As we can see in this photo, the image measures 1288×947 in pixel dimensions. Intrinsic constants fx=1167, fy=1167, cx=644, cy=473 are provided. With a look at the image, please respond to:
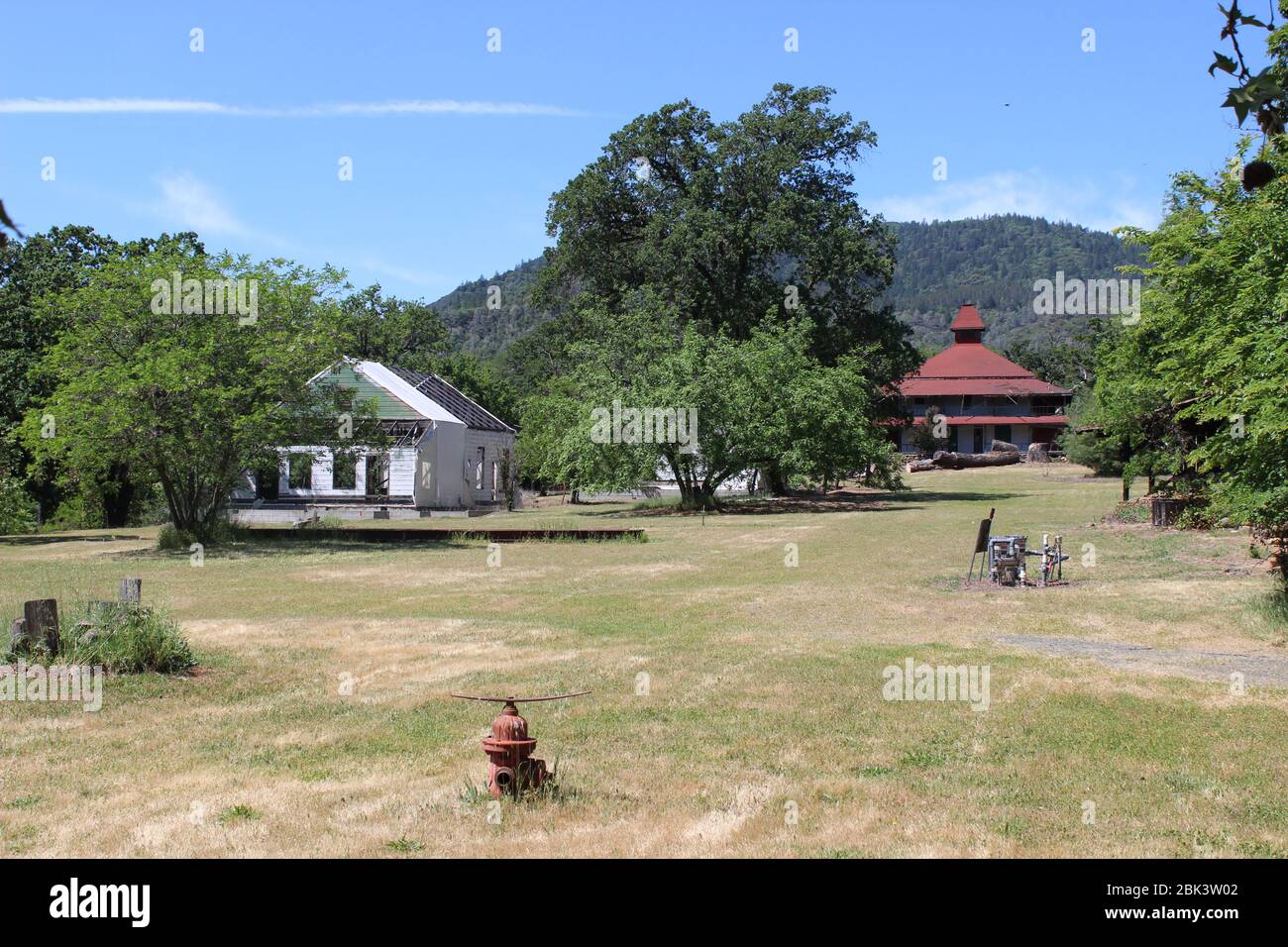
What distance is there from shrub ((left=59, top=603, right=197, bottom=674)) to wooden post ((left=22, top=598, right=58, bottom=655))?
154 mm

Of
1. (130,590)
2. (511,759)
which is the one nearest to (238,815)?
(511,759)

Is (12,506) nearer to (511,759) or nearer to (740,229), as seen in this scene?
(740,229)

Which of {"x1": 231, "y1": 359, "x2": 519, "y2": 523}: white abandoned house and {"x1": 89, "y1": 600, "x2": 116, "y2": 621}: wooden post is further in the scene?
{"x1": 231, "y1": 359, "x2": 519, "y2": 523}: white abandoned house

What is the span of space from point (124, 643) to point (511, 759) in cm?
606

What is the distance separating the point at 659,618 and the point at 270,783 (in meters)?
8.46

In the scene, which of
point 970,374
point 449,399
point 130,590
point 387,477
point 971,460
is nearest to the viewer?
point 130,590

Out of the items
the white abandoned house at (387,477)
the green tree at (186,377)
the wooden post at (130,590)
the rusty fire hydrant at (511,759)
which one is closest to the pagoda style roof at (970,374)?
the white abandoned house at (387,477)

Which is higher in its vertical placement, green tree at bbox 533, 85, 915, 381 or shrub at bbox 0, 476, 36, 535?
green tree at bbox 533, 85, 915, 381

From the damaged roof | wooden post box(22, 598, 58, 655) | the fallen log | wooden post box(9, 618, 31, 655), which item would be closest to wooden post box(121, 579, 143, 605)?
wooden post box(22, 598, 58, 655)

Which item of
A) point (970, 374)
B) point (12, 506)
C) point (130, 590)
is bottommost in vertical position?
point (130, 590)

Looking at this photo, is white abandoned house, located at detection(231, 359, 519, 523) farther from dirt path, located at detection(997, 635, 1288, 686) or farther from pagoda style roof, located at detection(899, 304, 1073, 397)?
pagoda style roof, located at detection(899, 304, 1073, 397)

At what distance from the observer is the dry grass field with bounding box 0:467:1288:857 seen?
22.6 feet

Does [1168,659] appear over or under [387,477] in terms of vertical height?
under

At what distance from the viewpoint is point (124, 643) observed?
1154 cm
